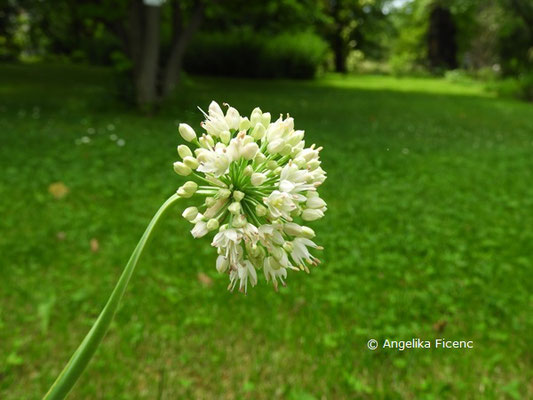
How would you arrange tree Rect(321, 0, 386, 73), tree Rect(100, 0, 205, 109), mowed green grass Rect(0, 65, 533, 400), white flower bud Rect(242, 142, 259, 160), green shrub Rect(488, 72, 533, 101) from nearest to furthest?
white flower bud Rect(242, 142, 259, 160) < mowed green grass Rect(0, 65, 533, 400) < tree Rect(100, 0, 205, 109) < green shrub Rect(488, 72, 533, 101) < tree Rect(321, 0, 386, 73)

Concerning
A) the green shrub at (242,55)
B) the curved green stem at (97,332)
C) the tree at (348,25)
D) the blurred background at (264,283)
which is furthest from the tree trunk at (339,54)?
the curved green stem at (97,332)

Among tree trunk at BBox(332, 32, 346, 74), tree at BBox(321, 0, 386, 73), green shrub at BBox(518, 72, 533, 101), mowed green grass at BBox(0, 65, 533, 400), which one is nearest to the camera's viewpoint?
mowed green grass at BBox(0, 65, 533, 400)

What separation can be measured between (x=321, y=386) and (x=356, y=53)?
34.8 metres

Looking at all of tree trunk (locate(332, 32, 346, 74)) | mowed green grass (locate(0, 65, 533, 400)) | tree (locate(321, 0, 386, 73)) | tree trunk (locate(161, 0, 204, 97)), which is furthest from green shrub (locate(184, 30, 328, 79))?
mowed green grass (locate(0, 65, 533, 400))

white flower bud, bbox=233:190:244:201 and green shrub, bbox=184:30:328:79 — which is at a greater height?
white flower bud, bbox=233:190:244:201

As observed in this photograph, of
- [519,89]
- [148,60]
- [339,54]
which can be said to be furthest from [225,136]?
[339,54]

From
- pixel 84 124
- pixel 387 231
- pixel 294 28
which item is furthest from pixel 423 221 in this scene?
pixel 294 28

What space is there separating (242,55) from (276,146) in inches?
913

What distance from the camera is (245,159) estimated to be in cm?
104

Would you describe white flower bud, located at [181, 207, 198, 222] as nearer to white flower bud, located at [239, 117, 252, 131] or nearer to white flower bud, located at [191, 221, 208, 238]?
white flower bud, located at [191, 221, 208, 238]

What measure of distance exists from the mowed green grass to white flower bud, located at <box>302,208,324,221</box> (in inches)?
15.0

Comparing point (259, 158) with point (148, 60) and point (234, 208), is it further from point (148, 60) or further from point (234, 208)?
A: point (148, 60)

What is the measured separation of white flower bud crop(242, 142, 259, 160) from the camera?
37.7 inches

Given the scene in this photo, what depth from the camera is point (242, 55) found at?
23.3m
